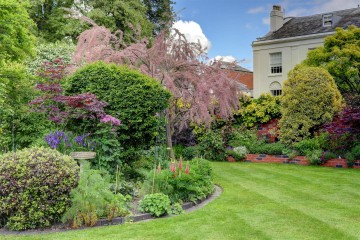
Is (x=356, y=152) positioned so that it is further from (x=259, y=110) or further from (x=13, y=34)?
(x=13, y=34)

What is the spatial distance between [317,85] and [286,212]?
1086 cm

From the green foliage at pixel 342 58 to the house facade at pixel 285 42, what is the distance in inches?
230

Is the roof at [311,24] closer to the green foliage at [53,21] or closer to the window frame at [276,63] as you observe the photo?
the window frame at [276,63]

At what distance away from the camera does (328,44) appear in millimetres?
23188

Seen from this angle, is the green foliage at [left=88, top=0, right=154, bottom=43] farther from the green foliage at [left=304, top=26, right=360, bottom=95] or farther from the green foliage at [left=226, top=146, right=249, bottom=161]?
the green foliage at [left=226, top=146, right=249, bottom=161]

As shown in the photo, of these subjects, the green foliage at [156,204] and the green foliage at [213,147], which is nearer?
the green foliage at [156,204]

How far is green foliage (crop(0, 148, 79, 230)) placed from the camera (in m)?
6.67

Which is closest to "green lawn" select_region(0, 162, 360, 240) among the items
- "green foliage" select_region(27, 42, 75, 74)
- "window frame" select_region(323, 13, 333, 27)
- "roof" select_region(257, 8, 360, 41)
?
"green foliage" select_region(27, 42, 75, 74)

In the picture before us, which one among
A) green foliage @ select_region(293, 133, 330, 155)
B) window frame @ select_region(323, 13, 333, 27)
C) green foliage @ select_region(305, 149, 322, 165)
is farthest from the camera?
window frame @ select_region(323, 13, 333, 27)

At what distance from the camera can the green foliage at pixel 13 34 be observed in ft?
51.2

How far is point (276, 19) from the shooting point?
1288 inches

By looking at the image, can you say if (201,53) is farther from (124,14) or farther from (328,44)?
(124,14)

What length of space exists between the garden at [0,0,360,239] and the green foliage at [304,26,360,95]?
8.0 inches

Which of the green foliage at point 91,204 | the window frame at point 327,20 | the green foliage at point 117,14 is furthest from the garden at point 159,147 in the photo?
the green foliage at point 117,14
